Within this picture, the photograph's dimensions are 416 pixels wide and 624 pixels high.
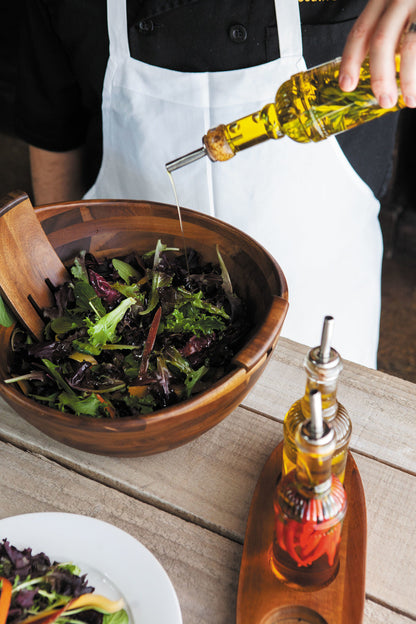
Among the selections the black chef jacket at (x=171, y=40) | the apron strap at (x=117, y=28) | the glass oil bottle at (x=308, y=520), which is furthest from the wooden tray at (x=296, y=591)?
the apron strap at (x=117, y=28)

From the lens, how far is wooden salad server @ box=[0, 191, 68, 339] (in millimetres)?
917

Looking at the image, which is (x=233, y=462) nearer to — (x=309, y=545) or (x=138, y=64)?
(x=309, y=545)

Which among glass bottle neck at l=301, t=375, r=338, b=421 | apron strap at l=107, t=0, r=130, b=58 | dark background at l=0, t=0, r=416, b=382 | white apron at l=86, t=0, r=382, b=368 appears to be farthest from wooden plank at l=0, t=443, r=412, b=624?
dark background at l=0, t=0, r=416, b=382

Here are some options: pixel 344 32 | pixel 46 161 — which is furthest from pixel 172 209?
pixel 46 161

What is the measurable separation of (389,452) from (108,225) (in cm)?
57

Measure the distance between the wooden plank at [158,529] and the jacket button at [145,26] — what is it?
828mm

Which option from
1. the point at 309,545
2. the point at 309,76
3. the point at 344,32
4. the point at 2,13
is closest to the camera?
the point at 309,545

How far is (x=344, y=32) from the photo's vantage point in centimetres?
122

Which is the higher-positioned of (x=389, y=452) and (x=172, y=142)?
(x=172, y=142)

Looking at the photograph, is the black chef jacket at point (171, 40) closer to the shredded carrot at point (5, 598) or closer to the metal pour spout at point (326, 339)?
the metal pour spout at point (326, 339)

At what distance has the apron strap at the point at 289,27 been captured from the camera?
1.14m

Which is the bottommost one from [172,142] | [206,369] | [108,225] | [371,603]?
[371,603]

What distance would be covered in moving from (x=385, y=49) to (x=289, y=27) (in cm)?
48

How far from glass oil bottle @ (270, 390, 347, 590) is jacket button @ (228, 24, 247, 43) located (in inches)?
33.9
